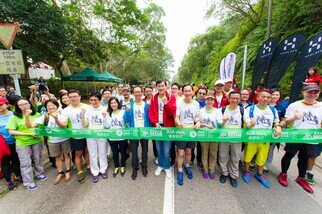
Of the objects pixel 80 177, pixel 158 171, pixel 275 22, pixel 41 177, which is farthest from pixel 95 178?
pixel 275 22

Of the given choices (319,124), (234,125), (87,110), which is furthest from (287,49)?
(87,110)

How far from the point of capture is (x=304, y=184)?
3.60 meters

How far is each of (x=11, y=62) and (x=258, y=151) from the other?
548 centimetres

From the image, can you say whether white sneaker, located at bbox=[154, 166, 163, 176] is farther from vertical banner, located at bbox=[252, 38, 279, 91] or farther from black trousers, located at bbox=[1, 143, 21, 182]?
vertical banner, located at bbox=[252, 38, 279, 91]

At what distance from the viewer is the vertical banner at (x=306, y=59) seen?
5.09m

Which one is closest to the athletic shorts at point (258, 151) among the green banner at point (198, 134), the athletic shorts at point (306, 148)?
the green banner at point (198, 134)

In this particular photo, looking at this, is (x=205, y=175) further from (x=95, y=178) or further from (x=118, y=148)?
(x=95, y=178)

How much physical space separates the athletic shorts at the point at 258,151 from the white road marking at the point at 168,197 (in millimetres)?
1648

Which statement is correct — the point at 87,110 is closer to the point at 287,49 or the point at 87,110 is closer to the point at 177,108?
the point at 177,108

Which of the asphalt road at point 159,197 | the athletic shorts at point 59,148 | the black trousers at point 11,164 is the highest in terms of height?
the athletic shorts at point 59,148

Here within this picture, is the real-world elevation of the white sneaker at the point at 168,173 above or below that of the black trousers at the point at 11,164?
below

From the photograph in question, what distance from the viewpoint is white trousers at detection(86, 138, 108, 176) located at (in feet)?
13.0

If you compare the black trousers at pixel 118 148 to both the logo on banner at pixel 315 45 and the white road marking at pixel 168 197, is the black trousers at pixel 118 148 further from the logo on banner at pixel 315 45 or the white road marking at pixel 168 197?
the logo on banner at pixel 315 45

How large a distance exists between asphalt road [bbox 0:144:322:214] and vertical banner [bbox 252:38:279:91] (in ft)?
13.4
